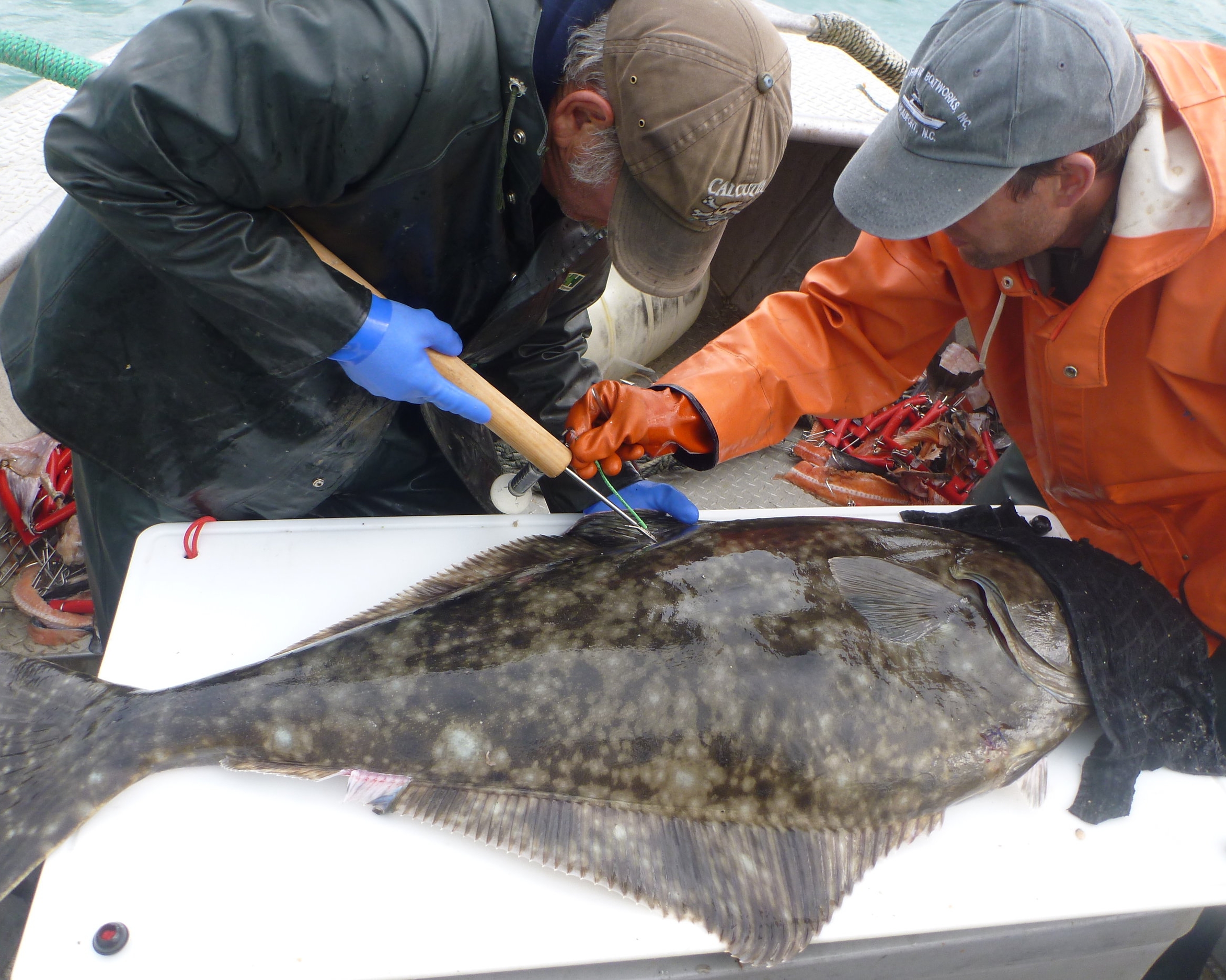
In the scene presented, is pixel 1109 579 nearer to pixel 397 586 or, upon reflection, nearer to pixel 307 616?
pixel 397 586

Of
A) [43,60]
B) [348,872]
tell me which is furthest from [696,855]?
[43,60]

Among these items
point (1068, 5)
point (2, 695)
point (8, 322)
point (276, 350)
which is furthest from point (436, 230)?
point (1068, 5)

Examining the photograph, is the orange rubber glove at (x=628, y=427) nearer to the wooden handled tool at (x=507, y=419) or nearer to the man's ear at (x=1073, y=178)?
the wooden handled tool at (x=507, y=419)

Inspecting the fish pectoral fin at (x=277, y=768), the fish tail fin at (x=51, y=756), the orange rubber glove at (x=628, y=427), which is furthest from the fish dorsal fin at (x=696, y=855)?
the orange rubber glove at (x=628, y=427)

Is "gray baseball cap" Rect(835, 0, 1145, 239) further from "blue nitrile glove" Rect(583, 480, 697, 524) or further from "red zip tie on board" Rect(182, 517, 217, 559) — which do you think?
"red zip tie on board" Rect(182, 517, 217, 559)

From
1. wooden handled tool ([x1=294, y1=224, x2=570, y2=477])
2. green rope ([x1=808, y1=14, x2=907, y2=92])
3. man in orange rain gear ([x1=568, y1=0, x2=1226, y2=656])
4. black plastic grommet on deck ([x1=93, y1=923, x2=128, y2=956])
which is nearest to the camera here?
black plastic grommet on deck ([x1=93, y1=923, x2=128, y2=956])

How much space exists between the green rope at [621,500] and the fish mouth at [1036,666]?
3.05 ft

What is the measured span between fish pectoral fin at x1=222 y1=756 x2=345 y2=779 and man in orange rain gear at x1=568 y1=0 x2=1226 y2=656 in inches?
43.5

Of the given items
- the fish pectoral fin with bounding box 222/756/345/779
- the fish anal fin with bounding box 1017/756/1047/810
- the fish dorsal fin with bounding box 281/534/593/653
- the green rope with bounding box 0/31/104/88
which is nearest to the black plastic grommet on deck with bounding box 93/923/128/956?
the fish pectoral fin with bounding box 222/756/345/779

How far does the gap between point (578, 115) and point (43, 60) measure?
8.59 feet

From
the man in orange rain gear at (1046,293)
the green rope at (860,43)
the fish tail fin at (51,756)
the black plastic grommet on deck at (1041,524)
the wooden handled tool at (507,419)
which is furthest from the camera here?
the green rope at (860,43)

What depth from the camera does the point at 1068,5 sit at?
1.93 metres

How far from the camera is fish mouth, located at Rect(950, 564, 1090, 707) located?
79.7 inches

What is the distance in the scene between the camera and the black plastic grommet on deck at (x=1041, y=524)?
2547 mm
